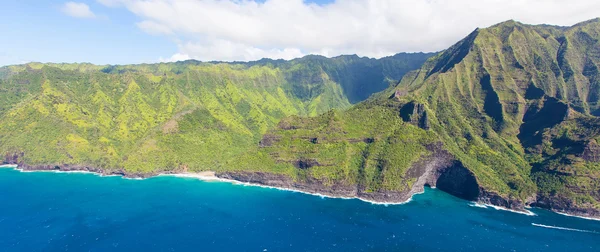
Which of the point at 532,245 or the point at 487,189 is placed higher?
the point at 487,189

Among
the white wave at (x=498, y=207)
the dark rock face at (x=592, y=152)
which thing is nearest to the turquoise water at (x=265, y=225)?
the white wave at (x=498, y=207)

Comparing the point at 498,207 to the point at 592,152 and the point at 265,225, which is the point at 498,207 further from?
the point at 265,225

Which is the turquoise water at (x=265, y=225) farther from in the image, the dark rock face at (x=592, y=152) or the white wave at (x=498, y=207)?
the dark rock face at (x=592, y=152)

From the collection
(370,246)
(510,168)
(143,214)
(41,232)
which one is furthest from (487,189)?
(41,232)

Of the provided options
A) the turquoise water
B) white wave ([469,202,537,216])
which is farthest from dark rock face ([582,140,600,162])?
white wave ([469,202,537,216])

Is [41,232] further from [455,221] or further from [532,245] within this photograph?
[532,245]

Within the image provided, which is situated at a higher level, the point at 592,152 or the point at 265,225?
the point at 592,152

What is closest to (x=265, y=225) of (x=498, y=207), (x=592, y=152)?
(x=498, y=207)

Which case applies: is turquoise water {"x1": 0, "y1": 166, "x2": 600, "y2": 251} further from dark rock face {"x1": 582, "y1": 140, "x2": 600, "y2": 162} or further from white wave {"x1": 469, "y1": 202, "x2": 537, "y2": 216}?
dark rock face {"x1": 582, "y1": 140, "x2": 600, "y2": 162}
